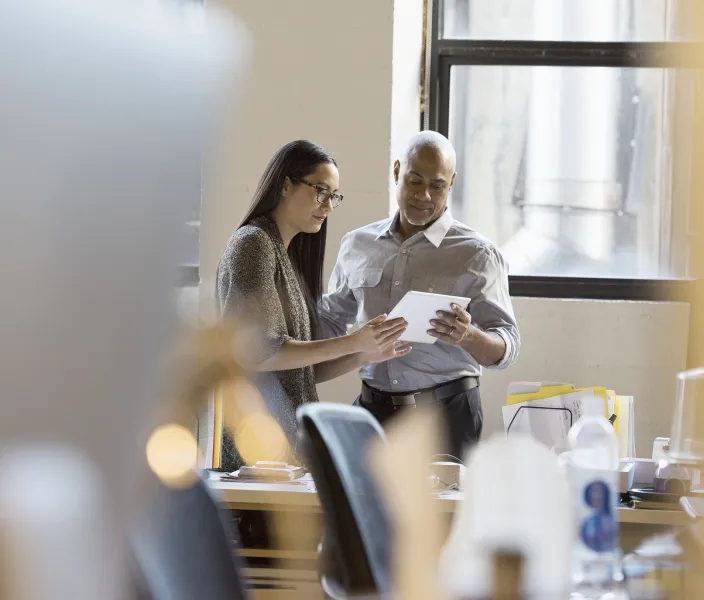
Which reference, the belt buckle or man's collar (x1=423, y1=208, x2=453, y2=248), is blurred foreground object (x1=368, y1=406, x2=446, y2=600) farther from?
man's collar (x1=423, y1=208, x2=453, y2=248)

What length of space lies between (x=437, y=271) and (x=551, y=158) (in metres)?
1.27

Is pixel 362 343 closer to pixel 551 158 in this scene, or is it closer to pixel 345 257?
pixel 345 257

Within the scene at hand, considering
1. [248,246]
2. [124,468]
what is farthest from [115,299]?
[248,246]

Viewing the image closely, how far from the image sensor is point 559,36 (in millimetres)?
3590

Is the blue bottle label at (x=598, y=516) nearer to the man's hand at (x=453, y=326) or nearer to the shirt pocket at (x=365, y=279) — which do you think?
the man's hand at (x=453, y=326)

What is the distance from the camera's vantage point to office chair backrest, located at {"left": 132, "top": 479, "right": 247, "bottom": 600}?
2.86ft

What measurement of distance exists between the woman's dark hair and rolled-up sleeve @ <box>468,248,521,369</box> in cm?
49

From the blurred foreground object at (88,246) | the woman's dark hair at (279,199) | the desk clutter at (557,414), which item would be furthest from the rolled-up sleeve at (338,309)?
the blurred foreground object at (88,246)

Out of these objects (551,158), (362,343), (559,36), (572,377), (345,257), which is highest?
(559,36)

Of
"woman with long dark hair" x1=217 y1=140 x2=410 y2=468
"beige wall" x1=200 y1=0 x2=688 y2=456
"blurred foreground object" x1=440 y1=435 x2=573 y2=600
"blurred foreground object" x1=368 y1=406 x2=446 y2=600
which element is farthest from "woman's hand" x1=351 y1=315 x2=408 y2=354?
"blurred foreground object" x1=368 y1=406 x2=446 y2=600

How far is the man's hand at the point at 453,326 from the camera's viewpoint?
2.26 metres

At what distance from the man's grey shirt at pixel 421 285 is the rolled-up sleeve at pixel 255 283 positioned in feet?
1.76

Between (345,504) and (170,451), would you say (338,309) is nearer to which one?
(345,504)

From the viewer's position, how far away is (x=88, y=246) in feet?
1.01
